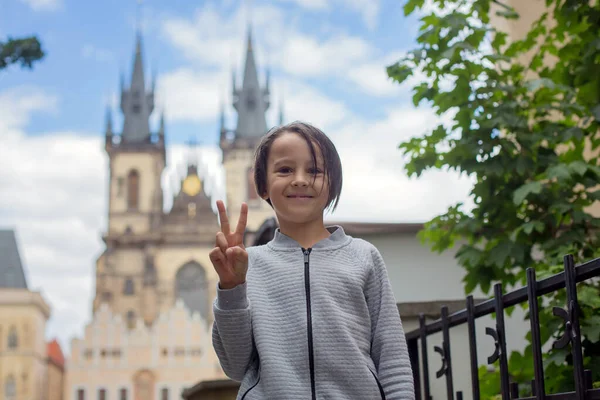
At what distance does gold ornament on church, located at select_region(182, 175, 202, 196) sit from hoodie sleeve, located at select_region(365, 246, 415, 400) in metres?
60.9

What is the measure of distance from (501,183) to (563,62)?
85 cm

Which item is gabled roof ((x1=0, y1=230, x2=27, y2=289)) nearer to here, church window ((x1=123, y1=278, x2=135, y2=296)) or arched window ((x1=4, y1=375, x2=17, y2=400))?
arched window ((x1=4, y1=375, x2=17, y2=400))

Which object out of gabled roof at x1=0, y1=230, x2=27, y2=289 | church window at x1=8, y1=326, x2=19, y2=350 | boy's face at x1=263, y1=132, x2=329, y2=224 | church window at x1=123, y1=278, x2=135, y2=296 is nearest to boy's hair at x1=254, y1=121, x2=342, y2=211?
boy's face at x1=263, y1=132, x2=329, y2=224

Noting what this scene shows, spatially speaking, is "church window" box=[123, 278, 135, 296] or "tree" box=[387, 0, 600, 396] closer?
"tree" box=[387, 0, 600, 396]

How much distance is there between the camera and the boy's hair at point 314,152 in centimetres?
207

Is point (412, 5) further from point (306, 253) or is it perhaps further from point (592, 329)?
point (306, 253)

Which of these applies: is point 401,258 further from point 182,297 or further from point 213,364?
point 182,297

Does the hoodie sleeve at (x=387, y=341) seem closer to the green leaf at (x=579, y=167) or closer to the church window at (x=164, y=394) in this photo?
the green leaf at (x=579, y=167)

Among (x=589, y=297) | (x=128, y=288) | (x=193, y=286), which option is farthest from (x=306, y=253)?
(x=128, y=288)

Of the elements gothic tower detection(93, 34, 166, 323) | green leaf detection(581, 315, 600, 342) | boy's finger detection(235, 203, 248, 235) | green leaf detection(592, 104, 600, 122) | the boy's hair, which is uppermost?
gothic tower detection(93, 34, 166, 323)

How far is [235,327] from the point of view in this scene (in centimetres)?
193

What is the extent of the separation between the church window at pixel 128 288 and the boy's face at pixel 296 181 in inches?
2256

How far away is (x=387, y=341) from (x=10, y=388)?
52.2 m

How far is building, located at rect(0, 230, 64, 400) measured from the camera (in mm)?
50156
